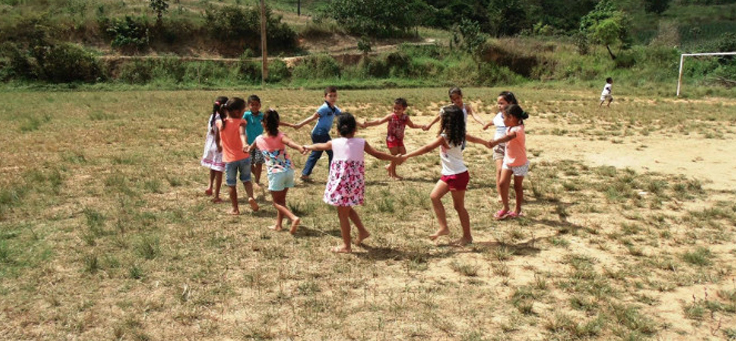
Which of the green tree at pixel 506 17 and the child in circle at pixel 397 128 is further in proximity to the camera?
the green tree at pixel 506 17

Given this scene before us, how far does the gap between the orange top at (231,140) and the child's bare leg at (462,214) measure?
120 inches

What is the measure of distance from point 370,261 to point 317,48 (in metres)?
47.8

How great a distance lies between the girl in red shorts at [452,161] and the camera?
5910mm

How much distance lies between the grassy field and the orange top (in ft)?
2.63

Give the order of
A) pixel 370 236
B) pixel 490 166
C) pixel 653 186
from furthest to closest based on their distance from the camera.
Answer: pixel 490 166 < pixel 653 186 < pixel 370 236

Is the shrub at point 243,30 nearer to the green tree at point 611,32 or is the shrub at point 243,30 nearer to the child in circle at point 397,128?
the green tree at point 611,32

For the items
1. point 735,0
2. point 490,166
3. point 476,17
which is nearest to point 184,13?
point 476,17

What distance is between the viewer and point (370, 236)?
254 inches

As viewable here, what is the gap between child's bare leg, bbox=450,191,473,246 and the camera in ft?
19.9

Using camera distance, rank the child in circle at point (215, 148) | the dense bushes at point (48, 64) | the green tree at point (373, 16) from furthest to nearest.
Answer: the green tree at point (373, 16)
the dense bushes at point (48, 64)
the child in circle at point (215, 148)

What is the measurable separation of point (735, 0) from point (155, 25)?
2915 inches

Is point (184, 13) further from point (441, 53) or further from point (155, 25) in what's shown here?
point (441, 53)

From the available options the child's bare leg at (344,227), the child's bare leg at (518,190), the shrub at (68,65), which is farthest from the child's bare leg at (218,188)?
the shrub at (68,65)

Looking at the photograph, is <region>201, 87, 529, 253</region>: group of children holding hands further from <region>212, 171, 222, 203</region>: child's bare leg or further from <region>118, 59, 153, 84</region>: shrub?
<region>118, 59, 153, 84</region>: shrub
